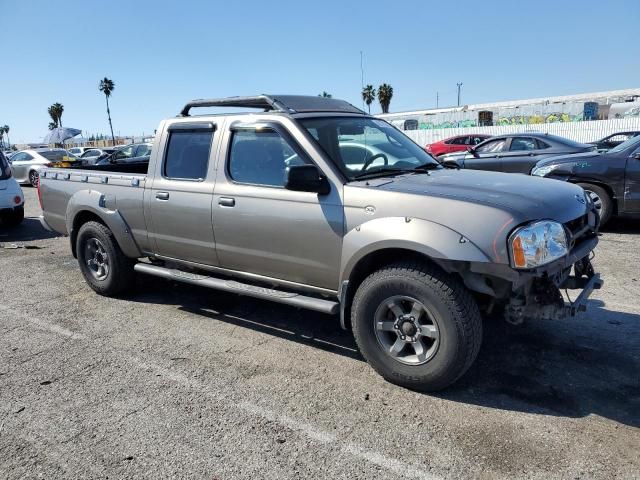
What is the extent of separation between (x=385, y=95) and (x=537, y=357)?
69.2 m

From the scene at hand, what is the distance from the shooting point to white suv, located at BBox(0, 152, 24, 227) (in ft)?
34.4

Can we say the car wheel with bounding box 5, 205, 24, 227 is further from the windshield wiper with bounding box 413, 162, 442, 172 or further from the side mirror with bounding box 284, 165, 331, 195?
the windshield wiper with bounding box 413, 162, 442, 172

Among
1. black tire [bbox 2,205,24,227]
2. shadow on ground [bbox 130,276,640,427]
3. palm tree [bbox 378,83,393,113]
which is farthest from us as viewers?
palm tree [bbox 378,83,393,113]

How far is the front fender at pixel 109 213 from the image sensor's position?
17.9 ft

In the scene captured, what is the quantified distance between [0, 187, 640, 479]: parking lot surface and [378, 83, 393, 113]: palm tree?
222ft

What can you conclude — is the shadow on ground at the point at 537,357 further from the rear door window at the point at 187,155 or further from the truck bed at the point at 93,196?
the rear door window at the point at 187,155

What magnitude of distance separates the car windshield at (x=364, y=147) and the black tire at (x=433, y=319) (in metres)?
0.89

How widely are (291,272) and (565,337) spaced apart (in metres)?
2.33

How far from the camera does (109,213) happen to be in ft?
18.2

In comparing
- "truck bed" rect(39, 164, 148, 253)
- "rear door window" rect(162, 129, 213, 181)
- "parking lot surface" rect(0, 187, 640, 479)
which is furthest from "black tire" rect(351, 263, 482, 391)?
A: "truck bed" rect(39, 164, 148, 253)

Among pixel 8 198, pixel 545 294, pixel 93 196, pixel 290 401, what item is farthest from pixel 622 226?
pixel 8 198

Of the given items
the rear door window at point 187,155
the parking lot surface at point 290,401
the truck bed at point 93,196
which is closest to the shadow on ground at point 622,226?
the parking lot surface at point 290,401

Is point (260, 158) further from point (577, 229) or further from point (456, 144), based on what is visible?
point (456, 144)

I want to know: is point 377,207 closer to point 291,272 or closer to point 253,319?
point 291,272
